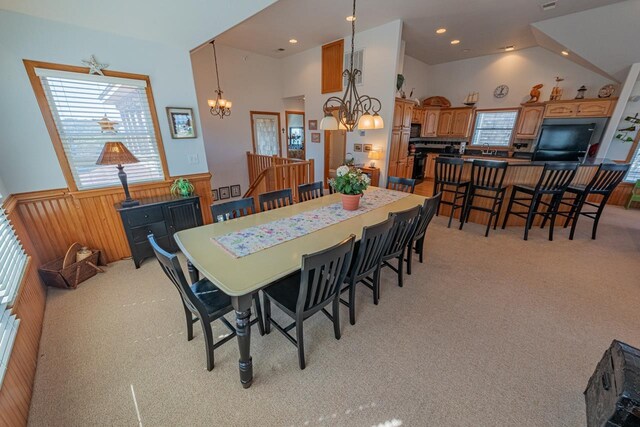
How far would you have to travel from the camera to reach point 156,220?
2.95 meters

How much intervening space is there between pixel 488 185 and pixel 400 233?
8.17 ft

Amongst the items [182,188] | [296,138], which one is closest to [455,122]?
[296,138]

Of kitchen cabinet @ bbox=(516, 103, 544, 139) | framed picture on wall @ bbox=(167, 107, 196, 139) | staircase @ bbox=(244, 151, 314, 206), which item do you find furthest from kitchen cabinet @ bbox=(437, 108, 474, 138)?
framed picture on wall @ bbox=(167, 107, 196, 139)

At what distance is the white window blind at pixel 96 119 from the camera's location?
2516 millimetres

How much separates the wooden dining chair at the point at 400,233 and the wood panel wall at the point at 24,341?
246 centimetres

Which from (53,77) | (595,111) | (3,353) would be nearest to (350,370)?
(3,353)

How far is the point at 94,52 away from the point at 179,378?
3.37 meters

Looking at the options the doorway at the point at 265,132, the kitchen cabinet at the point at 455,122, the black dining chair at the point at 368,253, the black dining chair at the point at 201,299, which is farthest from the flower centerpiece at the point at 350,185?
the kitchen cabinet at the point at 455,122

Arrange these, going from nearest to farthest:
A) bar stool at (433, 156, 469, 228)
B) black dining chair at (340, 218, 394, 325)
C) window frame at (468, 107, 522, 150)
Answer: black dining chair at (340, 218, 394, 325) → bar stool at (433, 156, 469, 228) → window frame at (468, 107, 522, 150)

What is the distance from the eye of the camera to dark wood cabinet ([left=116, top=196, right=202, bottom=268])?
2.79 meters

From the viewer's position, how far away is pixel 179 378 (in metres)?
1.64

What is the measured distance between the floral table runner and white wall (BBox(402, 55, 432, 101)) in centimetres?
539

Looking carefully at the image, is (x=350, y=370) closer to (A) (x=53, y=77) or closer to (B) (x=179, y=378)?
(B) (x=179, y=378)

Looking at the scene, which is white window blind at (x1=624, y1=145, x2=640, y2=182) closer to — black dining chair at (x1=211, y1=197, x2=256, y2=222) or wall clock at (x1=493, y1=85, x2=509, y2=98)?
wall clock at (x1=493, y1=85, x2=509, y2=98)
